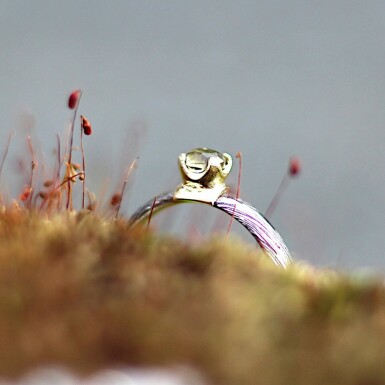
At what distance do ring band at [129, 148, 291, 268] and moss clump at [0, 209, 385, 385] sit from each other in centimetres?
149

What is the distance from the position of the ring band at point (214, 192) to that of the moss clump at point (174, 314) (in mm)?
1486

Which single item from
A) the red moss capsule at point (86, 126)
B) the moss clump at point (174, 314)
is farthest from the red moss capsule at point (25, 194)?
the moss clump at point (174, 314)

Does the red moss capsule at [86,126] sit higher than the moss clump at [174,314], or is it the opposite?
the red moss capsule at [86,126]

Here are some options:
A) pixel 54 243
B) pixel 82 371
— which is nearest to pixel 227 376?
pixel 82 371

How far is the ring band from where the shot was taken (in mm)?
4172

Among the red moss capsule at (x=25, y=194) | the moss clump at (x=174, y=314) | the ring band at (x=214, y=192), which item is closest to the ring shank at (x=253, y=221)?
the ring band at (x=214, y=192)

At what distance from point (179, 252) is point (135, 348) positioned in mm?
564

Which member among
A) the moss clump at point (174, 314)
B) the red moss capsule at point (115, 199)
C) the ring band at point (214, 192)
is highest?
the ring band at point (214, 192)

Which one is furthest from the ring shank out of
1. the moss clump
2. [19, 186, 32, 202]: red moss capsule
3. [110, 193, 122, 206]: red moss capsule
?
the moss clump

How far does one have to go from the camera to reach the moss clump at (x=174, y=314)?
6.94 ft

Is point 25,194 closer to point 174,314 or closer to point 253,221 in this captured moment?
point 253,221

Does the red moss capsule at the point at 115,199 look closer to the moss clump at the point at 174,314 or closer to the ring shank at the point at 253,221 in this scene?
the ring shank at the point at 253,221

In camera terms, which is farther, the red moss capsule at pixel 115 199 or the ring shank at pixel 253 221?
the red moss capsule at pixel 115 199

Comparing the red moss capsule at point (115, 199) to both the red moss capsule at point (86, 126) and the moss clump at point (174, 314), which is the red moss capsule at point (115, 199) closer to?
the red moss capsule at point (86, 126)
